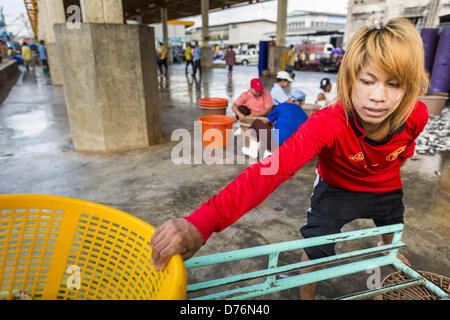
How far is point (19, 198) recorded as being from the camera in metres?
1.13

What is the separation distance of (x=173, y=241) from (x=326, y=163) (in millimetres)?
1052

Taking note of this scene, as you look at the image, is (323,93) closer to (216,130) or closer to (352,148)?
(216,130)

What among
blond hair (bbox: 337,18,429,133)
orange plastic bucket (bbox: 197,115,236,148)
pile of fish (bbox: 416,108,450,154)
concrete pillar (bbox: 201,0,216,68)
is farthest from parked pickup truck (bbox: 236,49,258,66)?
blond hair (bbox: 337,18,429,133)

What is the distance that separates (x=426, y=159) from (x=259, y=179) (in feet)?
15.5

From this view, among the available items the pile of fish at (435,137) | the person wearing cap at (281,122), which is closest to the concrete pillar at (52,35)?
the person wearing cap at (281,122)

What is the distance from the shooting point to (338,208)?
1618 millimetres

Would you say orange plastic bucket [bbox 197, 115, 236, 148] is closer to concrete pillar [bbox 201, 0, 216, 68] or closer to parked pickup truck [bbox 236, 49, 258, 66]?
concrete pillar [bbox 201, 0, 216, 68]

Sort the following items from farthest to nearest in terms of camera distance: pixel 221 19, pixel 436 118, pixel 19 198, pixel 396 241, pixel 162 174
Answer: pixel 221 19, pixel 436 118, pixel 162 174, pixel 396 241, pixel 19 198

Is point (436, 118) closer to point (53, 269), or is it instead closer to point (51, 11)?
point (53, 269)

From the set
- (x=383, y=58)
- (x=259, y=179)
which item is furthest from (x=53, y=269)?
(x=383, y=58)

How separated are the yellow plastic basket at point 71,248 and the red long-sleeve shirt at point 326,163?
0.89ft

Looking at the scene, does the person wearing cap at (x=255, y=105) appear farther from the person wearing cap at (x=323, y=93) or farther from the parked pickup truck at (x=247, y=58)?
the parked pickup truck at (x=247, y=58)

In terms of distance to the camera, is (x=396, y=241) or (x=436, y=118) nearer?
(x=396, y=241)

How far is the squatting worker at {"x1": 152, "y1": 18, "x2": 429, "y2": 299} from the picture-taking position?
924 mm
